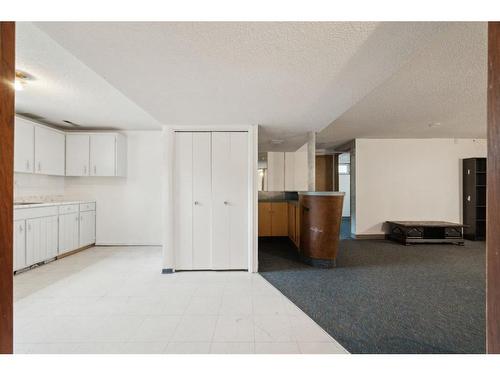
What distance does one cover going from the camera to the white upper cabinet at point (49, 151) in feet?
13.4

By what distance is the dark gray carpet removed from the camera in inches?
72.5

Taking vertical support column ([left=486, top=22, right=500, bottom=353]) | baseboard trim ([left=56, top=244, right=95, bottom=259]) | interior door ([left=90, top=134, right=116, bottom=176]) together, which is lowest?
baseboard trim ([left=56, top=244, right=95, bottom=259])

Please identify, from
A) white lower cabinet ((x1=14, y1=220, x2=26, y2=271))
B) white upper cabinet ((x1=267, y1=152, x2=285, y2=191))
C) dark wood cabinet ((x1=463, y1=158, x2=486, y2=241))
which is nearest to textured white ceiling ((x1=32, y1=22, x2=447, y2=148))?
white lower cabinet ((x1=14, y1=220, x2=26, y2=271))

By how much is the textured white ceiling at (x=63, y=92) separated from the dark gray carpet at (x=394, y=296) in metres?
3.41

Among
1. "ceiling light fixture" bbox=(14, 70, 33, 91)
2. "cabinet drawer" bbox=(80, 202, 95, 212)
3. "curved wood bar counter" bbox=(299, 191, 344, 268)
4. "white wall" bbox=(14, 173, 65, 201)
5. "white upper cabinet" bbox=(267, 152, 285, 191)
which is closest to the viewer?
"ceiling light fixture" bbox=(14, 70, 33, 91)

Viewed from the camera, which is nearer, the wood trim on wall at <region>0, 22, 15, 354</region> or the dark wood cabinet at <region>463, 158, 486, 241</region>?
the wood trim on wall at <region>0, 22, 15, 354</region>

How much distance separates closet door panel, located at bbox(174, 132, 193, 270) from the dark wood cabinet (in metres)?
6.52

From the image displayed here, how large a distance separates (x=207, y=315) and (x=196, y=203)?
1689 millimetres

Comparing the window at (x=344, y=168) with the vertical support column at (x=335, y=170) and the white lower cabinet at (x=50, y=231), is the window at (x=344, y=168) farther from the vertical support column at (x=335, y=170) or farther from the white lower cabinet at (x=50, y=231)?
the white lower cabinet at (x=50, y=231)

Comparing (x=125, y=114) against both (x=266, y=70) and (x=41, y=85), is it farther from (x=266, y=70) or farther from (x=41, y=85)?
(x=266, y=70)

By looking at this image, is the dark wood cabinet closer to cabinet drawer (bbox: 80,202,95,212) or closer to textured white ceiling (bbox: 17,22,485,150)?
textured white ceiling (bbox: 17,22,485,150)

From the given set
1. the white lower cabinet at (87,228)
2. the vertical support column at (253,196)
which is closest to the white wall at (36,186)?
the white lower cabinet at (87,228)

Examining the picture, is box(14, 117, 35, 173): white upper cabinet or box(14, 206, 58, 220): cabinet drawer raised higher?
box(14, 117, 35, 173): white upper cabinet

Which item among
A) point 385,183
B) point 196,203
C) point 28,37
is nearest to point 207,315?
point 196,203
